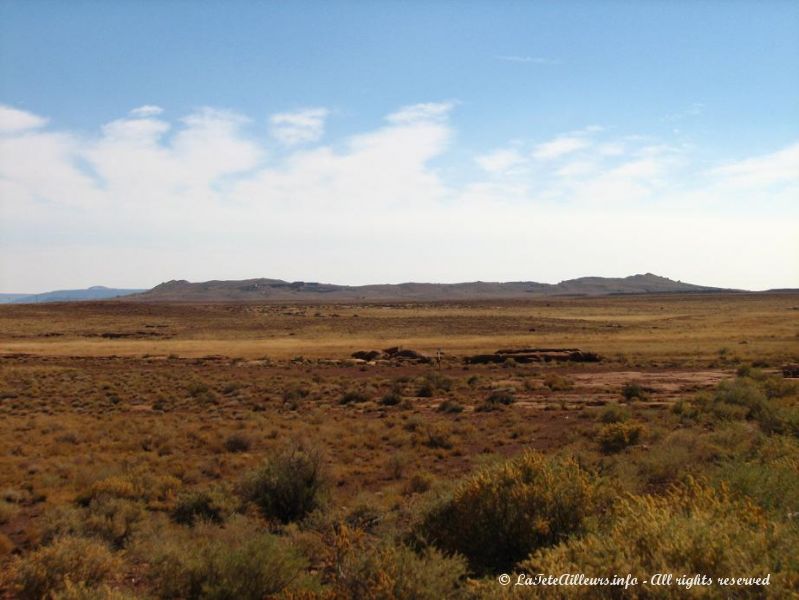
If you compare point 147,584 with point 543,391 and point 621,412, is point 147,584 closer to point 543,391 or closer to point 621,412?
point 621,412

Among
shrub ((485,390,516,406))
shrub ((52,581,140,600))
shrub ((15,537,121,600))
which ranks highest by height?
shrub ((52,581,140,600))

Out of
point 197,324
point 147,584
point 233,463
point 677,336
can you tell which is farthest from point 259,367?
point 197,324

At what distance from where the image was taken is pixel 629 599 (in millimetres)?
4008

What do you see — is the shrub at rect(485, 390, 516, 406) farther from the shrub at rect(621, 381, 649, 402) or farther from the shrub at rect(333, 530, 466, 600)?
the shrub at rect(333, 530, 466, 600)

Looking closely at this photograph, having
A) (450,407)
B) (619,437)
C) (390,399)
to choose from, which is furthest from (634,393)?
(390,399)

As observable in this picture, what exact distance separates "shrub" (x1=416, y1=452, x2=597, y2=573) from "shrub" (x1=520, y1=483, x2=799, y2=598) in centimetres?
154

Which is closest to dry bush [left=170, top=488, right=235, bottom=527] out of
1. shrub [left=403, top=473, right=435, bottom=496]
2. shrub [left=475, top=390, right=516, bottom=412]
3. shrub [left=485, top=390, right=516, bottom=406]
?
shrub [left=403, top=473, right=435, bottom=496]

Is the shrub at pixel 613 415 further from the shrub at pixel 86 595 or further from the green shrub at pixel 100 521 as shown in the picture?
the shrub at pixel 86 595

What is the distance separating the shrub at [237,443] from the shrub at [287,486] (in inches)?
213

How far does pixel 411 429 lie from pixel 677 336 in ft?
145

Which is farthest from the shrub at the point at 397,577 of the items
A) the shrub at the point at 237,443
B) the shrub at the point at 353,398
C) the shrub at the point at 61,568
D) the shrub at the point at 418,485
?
the shrub at the point at 353,398

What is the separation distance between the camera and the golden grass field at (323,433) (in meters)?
7.84

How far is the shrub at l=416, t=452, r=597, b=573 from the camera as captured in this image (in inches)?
250

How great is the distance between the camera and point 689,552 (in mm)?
4191
